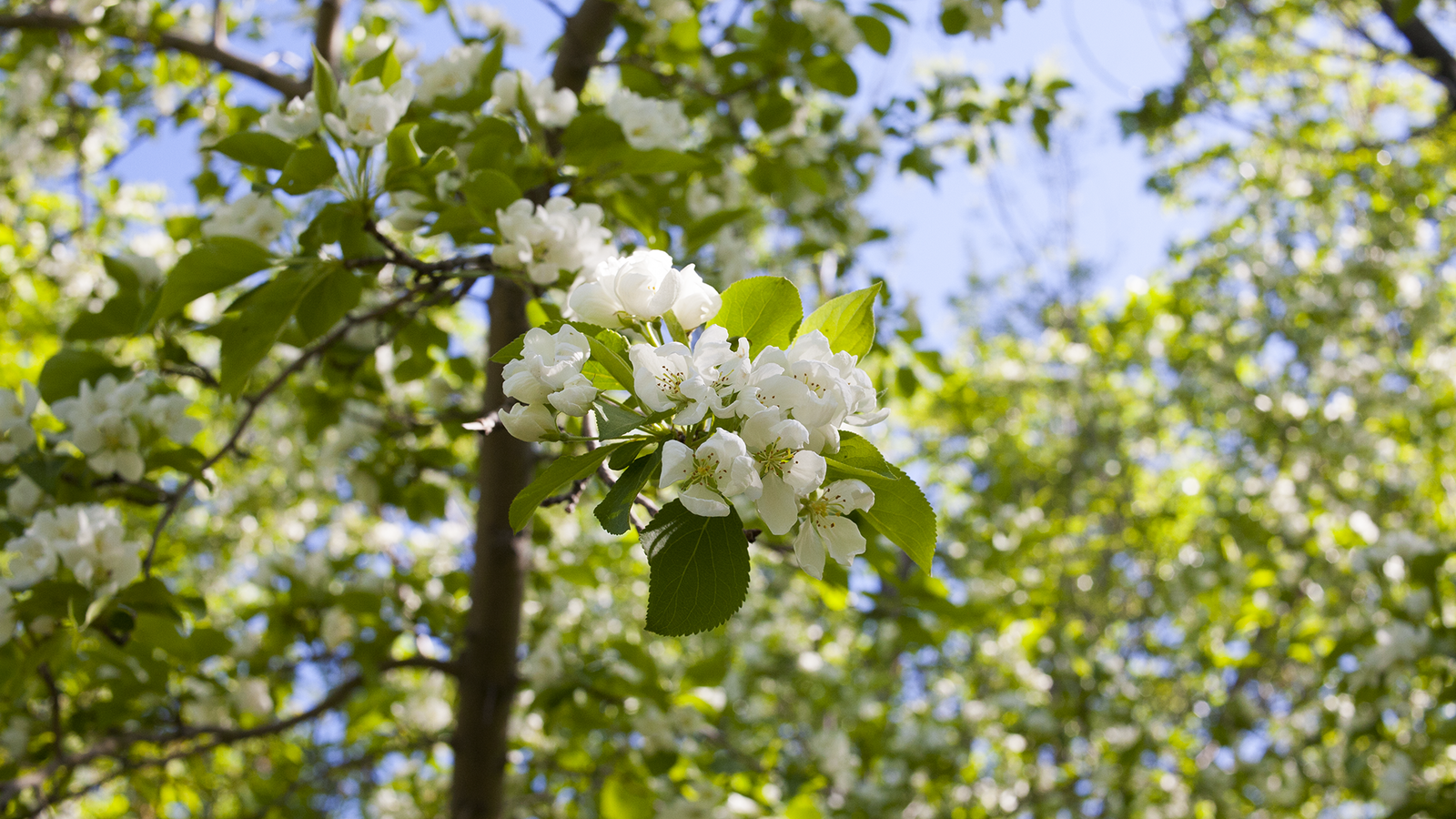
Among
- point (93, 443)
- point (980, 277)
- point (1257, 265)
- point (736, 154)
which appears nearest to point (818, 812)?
point (93, 443)

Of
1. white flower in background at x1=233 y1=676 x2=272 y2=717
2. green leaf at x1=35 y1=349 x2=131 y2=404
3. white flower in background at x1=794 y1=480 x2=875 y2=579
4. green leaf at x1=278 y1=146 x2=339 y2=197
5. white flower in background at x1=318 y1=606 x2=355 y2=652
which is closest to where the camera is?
white flower in background at x1=794 y1=480 x2=875 y2=579

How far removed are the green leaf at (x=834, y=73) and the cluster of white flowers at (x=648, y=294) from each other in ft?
5.74

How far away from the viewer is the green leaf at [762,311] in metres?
1.00

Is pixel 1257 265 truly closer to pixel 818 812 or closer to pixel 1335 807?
pixel 1335 807

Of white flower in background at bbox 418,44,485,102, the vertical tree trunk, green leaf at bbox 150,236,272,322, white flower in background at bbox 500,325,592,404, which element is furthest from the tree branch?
white flower in background at bbox 500,325,592,404

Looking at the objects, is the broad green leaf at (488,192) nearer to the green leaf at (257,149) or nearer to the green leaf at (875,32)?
the green leaf at (257,149)

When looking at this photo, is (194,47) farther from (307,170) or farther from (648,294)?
(648,294)

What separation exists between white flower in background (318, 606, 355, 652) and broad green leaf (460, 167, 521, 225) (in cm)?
171

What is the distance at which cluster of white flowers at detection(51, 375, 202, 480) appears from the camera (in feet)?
5.28

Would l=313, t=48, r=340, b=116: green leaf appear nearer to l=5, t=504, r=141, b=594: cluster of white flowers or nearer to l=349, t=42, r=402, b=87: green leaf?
l=349, t=42, r=402, b=87: green leaf

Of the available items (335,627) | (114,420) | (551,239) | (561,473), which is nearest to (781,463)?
(561,473)

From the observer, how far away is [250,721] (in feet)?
10.6

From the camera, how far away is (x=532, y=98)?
1.71m

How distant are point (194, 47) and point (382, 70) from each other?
212cm
